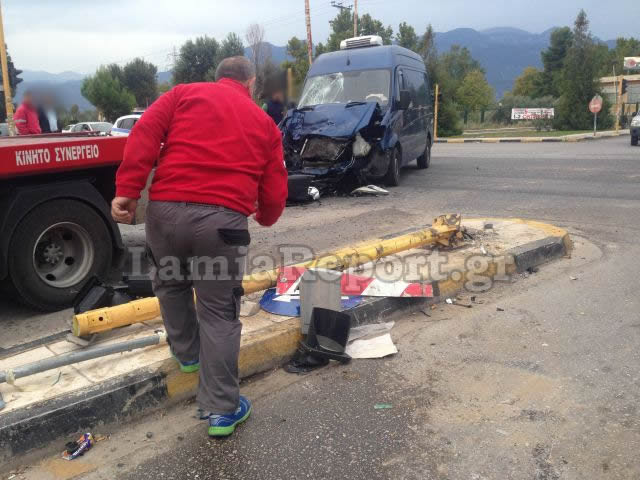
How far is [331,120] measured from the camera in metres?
10.2

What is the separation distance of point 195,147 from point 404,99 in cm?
863

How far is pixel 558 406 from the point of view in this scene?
3.19m

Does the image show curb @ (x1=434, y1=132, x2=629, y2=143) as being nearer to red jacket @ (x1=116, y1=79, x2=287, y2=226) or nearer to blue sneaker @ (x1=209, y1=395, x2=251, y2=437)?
red jacket @ (x1=116, y1=79, x2=287, y2=226)

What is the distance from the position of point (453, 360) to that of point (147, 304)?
2.06 m

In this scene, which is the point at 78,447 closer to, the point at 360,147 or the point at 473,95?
the point at 360,147

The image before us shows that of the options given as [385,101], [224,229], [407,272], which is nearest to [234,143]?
[224,229]

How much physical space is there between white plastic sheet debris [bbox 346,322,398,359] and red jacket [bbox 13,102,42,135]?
226 inches

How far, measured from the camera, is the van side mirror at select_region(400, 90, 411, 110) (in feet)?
35.4

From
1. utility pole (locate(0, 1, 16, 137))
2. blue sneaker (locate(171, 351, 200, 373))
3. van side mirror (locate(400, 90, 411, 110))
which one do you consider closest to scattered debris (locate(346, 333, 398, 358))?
Result: blue sneaker (locate(171, 351, 200, 373))

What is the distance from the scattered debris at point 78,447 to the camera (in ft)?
9.27

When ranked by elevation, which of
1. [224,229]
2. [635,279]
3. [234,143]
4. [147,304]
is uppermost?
[234,143]

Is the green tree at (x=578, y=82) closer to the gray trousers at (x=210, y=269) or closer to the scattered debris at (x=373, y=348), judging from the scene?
the scattered debris at (x=373, y=348)

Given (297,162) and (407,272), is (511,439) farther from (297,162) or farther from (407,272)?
(297,162)

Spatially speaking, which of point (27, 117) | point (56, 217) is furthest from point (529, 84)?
point (56, 217)
